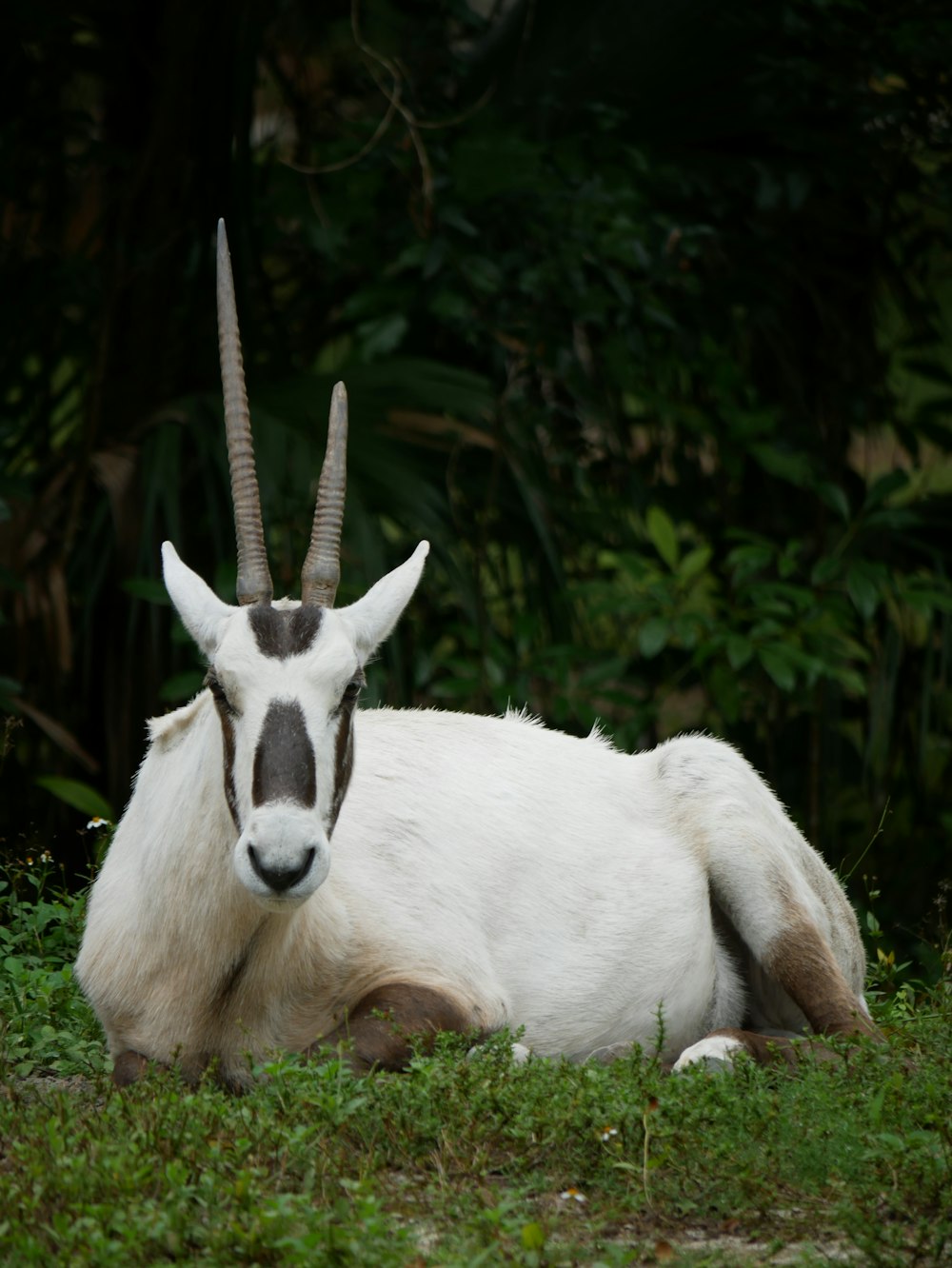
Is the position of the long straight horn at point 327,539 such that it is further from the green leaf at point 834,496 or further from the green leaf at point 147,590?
the green leaf at point 834,496

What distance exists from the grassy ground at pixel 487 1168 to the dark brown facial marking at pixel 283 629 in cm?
97

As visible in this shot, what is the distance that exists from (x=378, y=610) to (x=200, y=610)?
45cm

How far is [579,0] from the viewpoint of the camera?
7711mm

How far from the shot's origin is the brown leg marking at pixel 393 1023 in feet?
13.7

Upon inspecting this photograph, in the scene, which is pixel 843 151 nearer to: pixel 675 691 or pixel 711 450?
pixel 711 450

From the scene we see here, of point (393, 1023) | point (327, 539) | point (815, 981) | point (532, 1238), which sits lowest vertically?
point (815, 981)

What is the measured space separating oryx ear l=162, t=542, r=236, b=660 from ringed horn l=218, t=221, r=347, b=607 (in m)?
0.09

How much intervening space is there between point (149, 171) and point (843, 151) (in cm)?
318

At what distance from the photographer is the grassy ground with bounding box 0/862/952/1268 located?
2.87m

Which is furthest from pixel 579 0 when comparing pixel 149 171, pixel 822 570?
pixel 822 570

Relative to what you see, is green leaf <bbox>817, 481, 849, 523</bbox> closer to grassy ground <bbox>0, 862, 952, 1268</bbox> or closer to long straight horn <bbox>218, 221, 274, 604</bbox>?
long straight horn <bbox>218, 221, 274, 604</bbox>

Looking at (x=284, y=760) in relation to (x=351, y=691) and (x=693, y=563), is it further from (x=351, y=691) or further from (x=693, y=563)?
(x=693, y=563)

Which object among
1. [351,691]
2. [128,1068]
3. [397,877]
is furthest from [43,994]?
[351,691]

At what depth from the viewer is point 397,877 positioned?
15.9ft
